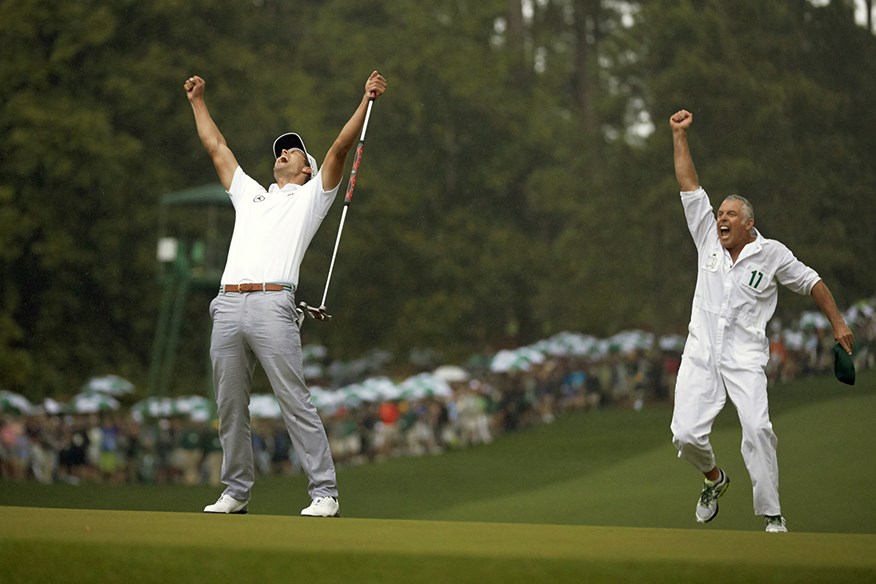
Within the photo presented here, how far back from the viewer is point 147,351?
2925 cm

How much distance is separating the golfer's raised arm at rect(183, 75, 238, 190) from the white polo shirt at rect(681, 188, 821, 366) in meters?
2.21

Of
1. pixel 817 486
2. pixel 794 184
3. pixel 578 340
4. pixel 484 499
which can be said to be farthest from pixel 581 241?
pixel 817 486

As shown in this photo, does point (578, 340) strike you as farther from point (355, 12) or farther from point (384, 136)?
point (355, 12)

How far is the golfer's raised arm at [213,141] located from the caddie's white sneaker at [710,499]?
2886 millimetres

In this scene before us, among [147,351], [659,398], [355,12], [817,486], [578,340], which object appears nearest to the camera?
[817,486]

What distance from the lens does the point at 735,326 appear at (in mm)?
7359

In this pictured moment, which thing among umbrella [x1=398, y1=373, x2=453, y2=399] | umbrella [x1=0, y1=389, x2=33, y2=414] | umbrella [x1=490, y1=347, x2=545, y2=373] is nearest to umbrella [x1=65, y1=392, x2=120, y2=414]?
umbrella [x1=0, y1=389, x2=33, y2=414]

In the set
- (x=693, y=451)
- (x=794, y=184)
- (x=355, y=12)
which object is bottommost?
(x=693, y=451)

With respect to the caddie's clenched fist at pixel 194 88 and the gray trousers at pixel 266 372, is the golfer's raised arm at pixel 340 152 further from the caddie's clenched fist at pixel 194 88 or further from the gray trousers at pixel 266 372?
the caddie's clenched fist at pixel 194 88

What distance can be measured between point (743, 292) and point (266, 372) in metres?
2.40

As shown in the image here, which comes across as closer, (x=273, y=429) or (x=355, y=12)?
(x=273, y=429)

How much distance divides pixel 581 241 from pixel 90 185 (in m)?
9.34

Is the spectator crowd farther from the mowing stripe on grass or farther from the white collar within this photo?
the mowing stripe on grass

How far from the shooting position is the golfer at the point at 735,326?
7.19 m
